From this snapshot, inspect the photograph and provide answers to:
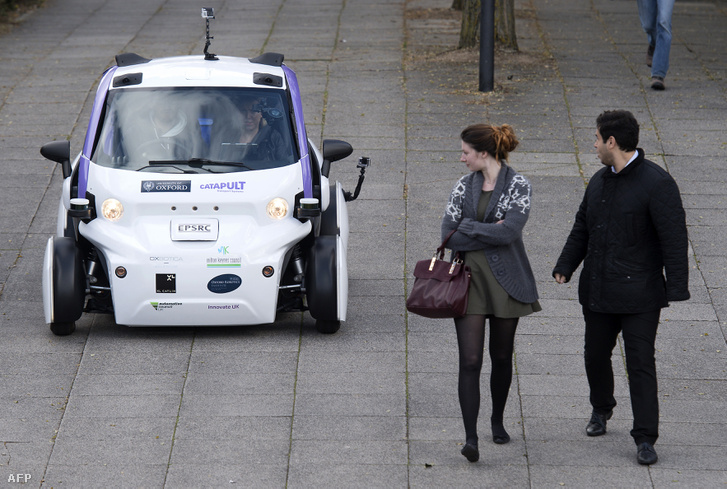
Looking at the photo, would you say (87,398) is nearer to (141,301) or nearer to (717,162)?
(141,301)

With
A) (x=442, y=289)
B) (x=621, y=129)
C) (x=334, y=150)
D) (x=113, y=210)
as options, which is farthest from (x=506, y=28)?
(x=442, y=289)

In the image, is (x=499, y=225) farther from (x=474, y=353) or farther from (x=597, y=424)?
(x=597, y=424)

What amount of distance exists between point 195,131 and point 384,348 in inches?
83.4

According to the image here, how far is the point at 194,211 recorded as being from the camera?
7.36m

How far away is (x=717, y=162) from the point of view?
1176 centimetres

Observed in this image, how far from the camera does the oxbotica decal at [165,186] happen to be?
291 inches

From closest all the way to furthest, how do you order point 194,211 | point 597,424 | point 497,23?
point 597,424
point 194,211
point 497,23

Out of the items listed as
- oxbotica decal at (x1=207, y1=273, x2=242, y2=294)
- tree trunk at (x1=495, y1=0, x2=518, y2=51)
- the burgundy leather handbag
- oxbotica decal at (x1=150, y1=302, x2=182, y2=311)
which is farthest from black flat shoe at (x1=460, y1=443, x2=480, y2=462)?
tree trunk at (x1=495, y1=0, x2=518, y2=51)

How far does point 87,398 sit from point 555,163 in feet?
21.9

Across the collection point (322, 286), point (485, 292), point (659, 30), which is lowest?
point (659, 30)

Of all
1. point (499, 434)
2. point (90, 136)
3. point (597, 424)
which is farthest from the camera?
point (90, 136)

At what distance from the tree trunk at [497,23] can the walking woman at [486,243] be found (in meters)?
10.8

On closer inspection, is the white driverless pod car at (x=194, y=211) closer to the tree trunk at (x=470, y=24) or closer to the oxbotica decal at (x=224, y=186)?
the oxbotica decal at (x=224, y=186)

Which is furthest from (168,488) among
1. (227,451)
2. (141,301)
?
(141,301)
